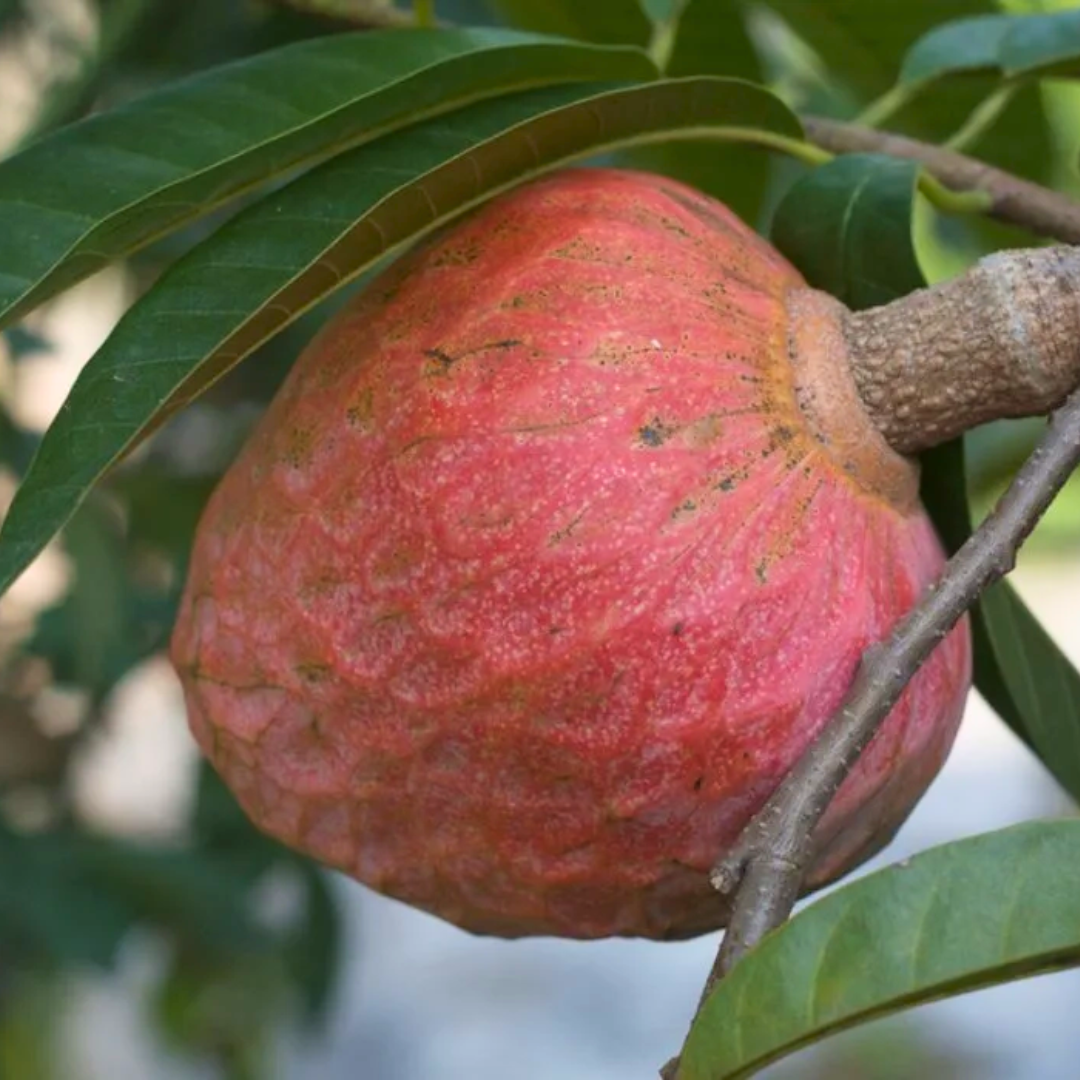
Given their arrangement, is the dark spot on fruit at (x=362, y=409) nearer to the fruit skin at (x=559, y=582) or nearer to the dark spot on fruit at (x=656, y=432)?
the fruit skin at (x=559, y=582)

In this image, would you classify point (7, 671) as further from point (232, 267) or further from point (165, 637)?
point (232, 267)

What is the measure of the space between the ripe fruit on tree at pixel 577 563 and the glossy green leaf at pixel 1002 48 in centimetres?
37

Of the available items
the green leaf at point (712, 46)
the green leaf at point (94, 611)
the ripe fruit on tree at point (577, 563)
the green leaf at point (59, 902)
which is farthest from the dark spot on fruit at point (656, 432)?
the green leaf at point (59, 902)

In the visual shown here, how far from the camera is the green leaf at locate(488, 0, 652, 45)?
138 centimetres

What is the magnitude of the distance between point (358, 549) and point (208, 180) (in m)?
0.19

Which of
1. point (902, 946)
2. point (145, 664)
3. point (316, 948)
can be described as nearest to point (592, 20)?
point (902, 946)

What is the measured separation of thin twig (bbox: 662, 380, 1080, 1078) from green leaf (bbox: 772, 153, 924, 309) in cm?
16

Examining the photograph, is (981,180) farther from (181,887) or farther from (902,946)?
(181,887)

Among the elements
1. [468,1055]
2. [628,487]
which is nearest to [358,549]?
[628,487]

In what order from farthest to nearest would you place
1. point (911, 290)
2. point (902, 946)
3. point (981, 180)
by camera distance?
point (981, 180)
point (911, 290)
point (902, 946)

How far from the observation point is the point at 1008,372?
34.9 inches

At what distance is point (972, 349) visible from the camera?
2.93 ft

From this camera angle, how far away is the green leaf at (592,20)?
4.51 feet

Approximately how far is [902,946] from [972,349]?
1.08ft
